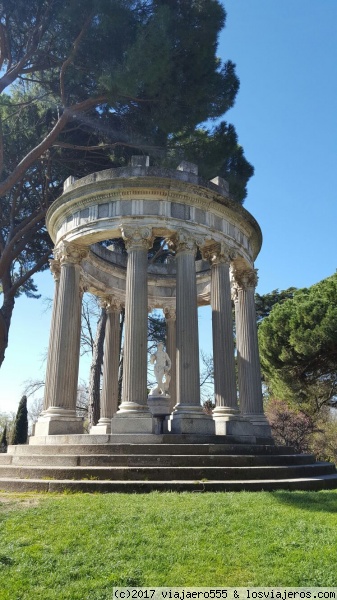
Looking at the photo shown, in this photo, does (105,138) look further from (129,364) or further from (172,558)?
(172,558)

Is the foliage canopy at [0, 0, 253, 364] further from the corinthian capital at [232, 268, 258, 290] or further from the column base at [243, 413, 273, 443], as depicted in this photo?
the column base at [243, 413, 273, 443]

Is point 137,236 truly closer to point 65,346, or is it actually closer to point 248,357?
point 65,346

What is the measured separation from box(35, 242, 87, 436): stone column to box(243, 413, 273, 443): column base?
7.69 m

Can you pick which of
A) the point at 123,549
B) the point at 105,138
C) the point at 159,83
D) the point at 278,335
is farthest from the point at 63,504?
the point at 278,335

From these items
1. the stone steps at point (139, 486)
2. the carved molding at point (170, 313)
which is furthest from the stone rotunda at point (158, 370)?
the carved molding at point (170, 313)

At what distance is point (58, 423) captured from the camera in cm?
1798

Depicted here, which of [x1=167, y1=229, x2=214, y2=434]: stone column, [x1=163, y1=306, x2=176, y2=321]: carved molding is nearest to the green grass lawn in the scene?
[x1=167, y1=229, x2=214, y2=434]: stone column

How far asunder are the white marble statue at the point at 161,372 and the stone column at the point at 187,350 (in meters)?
4.17

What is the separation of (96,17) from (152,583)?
968 inches

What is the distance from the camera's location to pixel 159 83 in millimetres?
22875

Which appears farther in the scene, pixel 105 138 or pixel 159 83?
pixel 105 138

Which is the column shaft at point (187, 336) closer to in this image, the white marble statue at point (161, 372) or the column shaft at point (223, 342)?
the column shaft at point (223, 342)

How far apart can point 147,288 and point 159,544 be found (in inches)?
521

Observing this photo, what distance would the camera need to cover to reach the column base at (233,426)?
17398 millimetres
